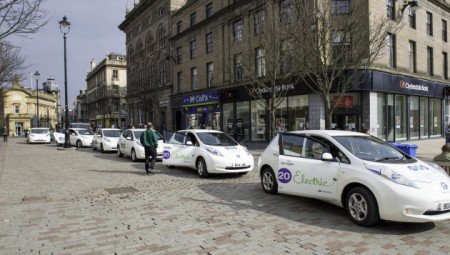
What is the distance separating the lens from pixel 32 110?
88.1 meters

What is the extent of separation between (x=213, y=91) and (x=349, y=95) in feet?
41.7

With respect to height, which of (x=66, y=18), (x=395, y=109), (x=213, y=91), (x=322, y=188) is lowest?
(x=322, y=188)

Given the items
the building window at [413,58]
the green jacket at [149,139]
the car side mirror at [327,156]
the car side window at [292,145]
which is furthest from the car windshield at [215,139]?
the building window at [413,58]

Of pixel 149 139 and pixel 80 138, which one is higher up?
pixel 149 139

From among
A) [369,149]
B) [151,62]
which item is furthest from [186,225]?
[151,62]

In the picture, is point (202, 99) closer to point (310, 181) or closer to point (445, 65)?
point (445, 65)

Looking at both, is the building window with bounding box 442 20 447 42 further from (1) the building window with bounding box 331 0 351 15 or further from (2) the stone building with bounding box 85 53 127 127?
(2) the stone building with bounding box 85 53 127 127

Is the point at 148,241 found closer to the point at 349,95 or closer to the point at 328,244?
the point at 328,244

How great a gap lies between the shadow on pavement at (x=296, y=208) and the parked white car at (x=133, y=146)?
637 centimetres

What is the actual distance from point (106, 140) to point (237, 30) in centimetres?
1372

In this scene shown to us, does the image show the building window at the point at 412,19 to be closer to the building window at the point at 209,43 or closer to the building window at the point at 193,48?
the building window at the point at 209,43

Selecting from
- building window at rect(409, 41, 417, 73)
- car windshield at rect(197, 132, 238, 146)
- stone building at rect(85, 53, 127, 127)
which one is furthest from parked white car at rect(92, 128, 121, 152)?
stone building at rect(85, 53, 127, 127)

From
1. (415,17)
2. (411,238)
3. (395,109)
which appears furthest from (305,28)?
(415,17)

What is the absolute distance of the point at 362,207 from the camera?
542 centimetres
